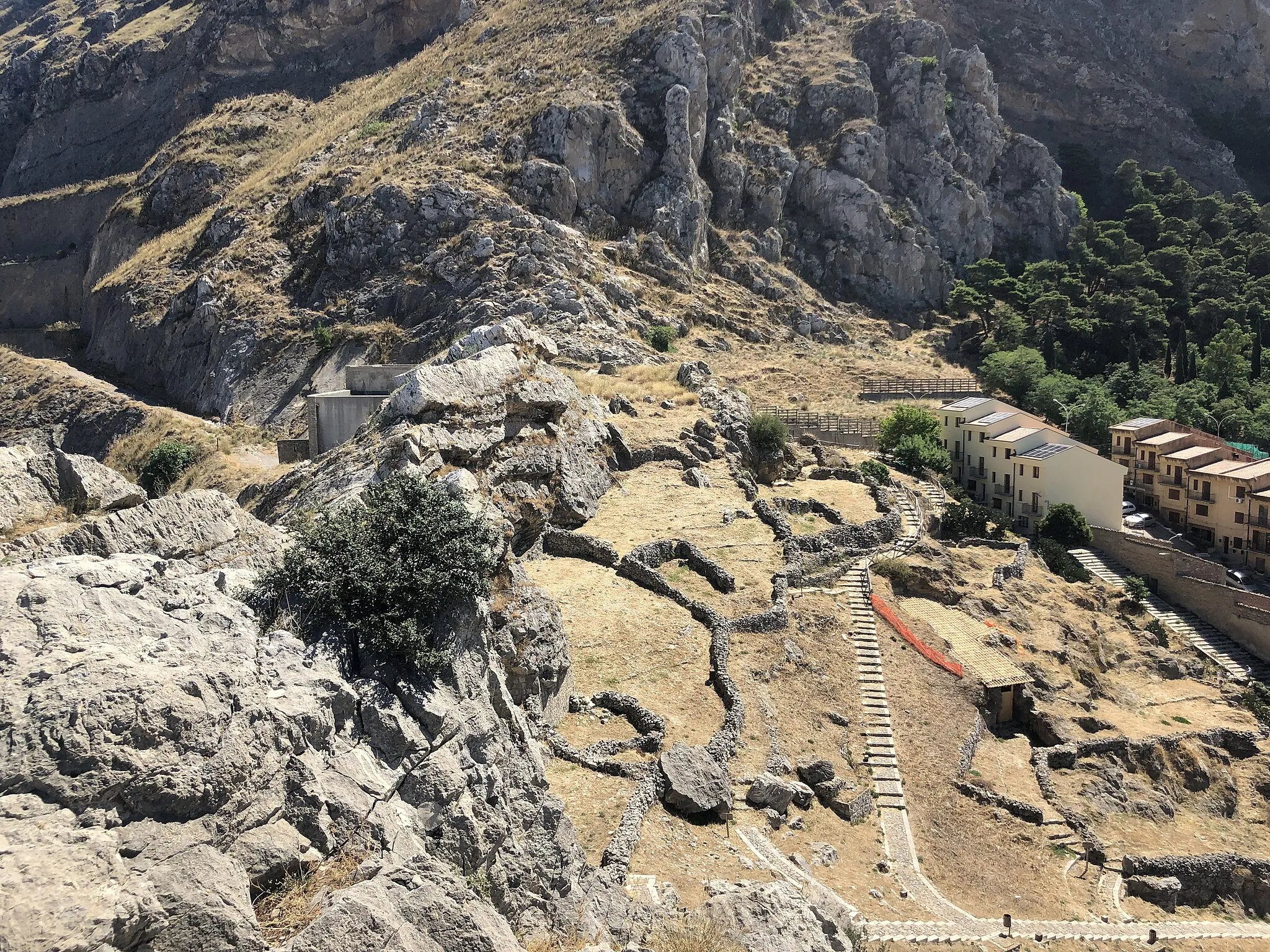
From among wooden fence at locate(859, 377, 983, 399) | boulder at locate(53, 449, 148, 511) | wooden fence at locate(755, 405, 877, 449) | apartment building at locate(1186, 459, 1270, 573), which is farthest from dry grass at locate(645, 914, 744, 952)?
wooden fence at locate(859, 377, 983, 399)

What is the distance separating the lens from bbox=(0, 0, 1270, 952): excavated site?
7.55m

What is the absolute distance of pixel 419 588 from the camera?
10336 millimetres

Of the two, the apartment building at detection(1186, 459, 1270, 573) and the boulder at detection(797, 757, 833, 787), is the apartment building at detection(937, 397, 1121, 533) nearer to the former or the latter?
the apartment building at detection(1186, 459, 1270, 573)

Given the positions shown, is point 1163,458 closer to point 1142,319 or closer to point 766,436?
point 1142,319

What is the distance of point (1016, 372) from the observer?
57.9 m

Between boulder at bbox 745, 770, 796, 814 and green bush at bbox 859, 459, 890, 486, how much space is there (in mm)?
21613

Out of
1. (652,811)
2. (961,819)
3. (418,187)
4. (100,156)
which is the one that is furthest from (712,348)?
(100,156)

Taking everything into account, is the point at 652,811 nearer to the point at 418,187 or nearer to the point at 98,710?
the point at 98,710

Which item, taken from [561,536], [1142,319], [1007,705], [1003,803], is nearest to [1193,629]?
[1007,705]

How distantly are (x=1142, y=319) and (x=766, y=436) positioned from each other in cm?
4493

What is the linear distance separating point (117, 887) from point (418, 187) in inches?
1901

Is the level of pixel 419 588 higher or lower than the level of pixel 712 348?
higher

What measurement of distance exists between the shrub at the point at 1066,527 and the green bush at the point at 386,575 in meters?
35.2

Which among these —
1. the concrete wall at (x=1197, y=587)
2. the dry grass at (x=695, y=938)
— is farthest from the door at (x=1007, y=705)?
the concrete wall at (x=1197, y=587)
